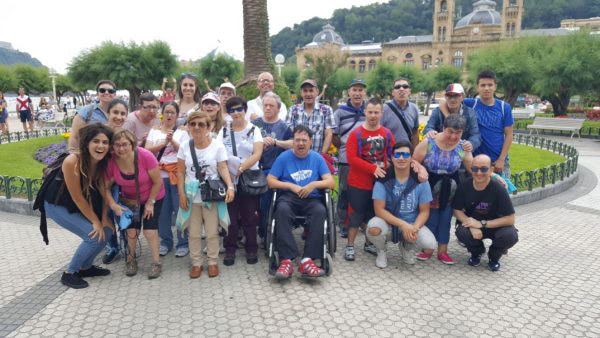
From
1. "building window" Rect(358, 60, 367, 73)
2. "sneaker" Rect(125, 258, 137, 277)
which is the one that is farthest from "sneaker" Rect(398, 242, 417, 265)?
"building window" Rect(358, 60, 367, 73)

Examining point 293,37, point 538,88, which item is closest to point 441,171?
point 538,88

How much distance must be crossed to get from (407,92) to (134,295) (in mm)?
3814

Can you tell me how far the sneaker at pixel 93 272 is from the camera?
4340 mm

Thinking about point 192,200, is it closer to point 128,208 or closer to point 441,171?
point 128,208

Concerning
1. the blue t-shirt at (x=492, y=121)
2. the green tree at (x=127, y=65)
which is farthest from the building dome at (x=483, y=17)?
the blue t-shirt at (x=492, y=121)

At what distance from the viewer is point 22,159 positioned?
1080cm

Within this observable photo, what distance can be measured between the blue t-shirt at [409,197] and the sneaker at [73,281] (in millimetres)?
3123

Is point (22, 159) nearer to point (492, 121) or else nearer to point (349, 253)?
point (349, 253)

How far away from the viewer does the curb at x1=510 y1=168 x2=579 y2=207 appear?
7.17 meters

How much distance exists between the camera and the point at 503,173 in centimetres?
533

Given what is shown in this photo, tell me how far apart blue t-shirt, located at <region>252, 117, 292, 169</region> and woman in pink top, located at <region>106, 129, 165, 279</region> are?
1283 millimetres

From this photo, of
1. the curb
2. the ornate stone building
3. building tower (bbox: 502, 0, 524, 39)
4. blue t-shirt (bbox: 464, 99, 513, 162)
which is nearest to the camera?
blue t-shirt (bbox: 464, 99, 513, 162)

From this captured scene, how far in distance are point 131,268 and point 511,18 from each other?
291 feet

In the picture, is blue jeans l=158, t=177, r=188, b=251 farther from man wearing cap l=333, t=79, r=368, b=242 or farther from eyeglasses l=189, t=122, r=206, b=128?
man wearing cap l=333, t=79, r=368, b=242
